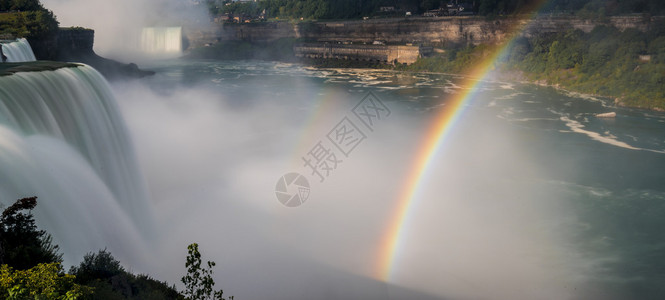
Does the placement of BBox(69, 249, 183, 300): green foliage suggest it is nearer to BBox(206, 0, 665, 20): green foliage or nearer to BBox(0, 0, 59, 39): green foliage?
BBox(0, 0, 59, 39): green foliage

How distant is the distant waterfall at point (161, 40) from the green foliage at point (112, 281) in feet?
233

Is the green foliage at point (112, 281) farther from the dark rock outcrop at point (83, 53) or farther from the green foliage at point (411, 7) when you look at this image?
the green foliage at point (411, 7)

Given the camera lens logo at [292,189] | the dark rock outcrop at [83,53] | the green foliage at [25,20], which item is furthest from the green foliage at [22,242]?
Result: the dark rock outcrop at [83,53]

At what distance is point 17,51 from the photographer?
838 inches

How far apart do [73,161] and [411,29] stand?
56357 mm

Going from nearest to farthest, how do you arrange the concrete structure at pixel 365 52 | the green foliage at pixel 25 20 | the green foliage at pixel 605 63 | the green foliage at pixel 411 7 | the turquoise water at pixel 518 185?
the turquoise water at pixel 518 185 < the green foliage at pixel 25 20 < the green foliage at pixel 605 63 < the green foliage at pixel 411 7 < the concrete structure at pixel 365 52

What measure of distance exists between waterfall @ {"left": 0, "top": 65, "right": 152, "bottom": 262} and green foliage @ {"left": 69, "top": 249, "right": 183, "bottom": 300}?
39.4 inches

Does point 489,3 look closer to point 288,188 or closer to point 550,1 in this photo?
point 550,1

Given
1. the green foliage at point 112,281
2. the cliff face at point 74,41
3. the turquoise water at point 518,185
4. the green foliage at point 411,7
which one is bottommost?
the turquoise water at point 518,185

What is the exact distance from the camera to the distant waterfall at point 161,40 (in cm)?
7466

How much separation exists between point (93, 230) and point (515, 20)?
5023 centimetres

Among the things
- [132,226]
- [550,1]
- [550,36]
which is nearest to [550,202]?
[132,226]

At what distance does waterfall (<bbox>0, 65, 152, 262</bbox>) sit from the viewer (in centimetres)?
951

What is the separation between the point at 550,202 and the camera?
56.9 feet
